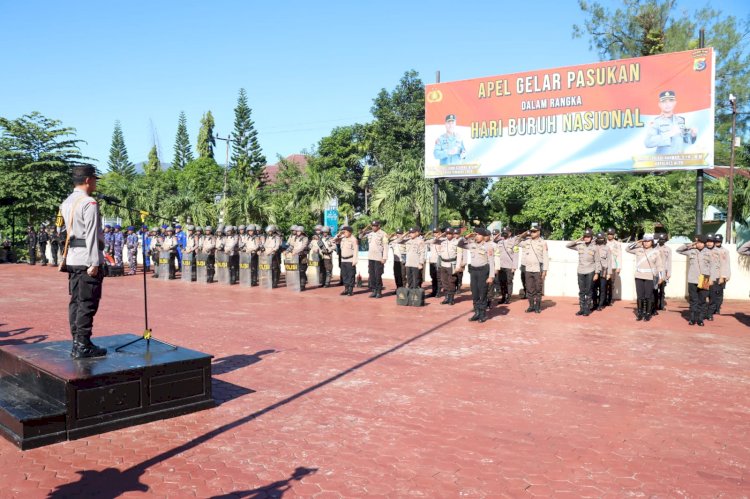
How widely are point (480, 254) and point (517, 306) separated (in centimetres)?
282

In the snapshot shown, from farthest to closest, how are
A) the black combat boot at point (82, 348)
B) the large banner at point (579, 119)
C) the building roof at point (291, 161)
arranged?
the building roof at point (291, 161) < the large banner at point (579, 119) < the black combat boot at point (82, 348)

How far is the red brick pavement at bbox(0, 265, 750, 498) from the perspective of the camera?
453 centimetres

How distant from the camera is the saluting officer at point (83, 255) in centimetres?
575

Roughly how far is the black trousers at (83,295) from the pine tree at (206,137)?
2690 inches

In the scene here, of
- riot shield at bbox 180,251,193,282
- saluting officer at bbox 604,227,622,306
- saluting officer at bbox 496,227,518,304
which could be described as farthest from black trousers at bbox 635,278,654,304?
riot shield at bbox 180,251,193,282

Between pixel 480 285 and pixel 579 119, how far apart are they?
22.4 feet

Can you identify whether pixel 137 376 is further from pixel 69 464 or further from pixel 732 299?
pixel 732 299

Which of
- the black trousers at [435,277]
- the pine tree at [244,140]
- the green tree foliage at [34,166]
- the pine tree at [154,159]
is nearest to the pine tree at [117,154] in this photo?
the pine tree at [154,159]

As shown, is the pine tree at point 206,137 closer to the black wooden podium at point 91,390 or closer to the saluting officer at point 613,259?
the saluting officer at point 613,259

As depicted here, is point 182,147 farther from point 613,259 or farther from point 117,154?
point 613,259

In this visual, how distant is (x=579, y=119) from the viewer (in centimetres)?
1597

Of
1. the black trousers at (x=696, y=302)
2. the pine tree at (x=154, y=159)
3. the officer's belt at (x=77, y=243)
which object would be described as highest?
the pine tree at (x=154, y=159)

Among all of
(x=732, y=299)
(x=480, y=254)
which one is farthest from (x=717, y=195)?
(x=480, y=254)

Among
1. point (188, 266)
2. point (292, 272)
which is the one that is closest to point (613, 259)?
point (292, 272)
